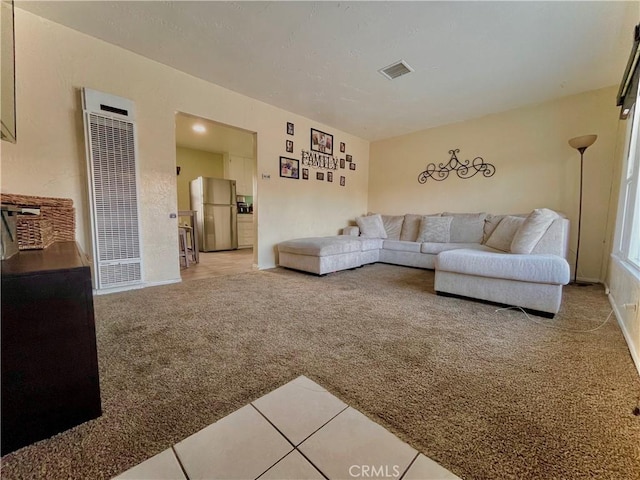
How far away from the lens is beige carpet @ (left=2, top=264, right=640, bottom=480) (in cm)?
84

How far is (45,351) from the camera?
882 mm

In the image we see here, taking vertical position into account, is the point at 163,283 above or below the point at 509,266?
below

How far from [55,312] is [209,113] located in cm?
289

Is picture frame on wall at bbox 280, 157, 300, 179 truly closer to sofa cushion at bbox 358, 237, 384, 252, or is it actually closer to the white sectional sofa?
the white sectional sofa

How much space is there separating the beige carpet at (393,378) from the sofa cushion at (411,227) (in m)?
2.23

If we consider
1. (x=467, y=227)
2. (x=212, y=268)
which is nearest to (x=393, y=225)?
(x=467, y=227)

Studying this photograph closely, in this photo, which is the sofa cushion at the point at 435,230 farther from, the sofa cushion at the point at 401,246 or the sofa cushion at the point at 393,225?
the sofa cushion at the point at 393,225

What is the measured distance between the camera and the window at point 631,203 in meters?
2.01

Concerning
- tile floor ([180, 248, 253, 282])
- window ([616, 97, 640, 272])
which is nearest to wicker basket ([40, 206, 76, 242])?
tile floor ([180, 248, 253, 282])

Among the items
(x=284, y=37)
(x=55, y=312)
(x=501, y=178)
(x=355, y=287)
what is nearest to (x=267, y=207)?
(x=355, y=287)

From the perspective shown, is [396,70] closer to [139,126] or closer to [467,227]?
[467,227]

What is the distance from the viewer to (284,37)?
2.28m

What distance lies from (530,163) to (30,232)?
517cm

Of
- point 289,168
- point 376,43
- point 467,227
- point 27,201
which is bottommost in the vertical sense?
point 467,227
